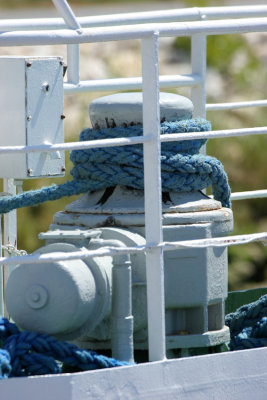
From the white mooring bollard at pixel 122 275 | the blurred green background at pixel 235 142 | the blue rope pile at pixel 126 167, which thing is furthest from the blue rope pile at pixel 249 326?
the blurred green background at pixel 235 142

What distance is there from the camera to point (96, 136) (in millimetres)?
A: 3266

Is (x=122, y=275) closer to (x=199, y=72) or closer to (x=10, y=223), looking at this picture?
(x=10, y=223)

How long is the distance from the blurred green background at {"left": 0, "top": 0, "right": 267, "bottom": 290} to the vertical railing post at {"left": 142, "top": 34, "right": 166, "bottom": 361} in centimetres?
694

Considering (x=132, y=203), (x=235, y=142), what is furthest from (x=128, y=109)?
(x=235, y=142)

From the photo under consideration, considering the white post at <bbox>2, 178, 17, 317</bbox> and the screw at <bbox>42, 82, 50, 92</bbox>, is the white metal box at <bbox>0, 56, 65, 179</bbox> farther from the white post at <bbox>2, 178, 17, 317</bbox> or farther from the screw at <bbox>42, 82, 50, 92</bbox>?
the white post at <bbox>2, 178, 17, 317</bbox>

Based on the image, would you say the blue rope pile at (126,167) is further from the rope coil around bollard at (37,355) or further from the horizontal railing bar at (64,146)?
the rope coil around bollard at (37,355)

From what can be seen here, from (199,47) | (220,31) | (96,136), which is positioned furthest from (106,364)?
(199,47)

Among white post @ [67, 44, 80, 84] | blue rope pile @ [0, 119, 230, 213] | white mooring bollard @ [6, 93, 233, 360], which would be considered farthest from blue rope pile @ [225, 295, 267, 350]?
white post @ [67, 44, 80, 84]

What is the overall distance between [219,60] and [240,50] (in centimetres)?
44

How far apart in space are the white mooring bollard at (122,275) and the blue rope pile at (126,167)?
4cm

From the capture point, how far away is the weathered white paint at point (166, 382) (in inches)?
105

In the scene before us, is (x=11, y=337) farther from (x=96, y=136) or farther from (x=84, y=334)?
(x=96, y=136)

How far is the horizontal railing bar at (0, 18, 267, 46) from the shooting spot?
2.62m

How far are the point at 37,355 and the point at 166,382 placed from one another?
14.3 inches
